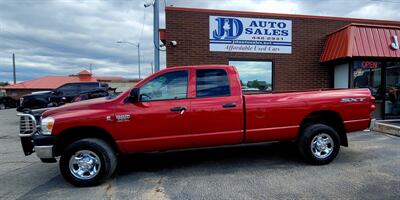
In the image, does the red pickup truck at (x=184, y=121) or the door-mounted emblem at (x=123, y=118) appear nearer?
the red pickup truck at (x=184, y=121)

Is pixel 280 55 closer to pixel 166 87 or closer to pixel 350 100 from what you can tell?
pixel 350 100

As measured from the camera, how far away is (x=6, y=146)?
8.62 m

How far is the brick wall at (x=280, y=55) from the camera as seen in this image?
1052 centimetres

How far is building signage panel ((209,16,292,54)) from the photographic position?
10.7 meters

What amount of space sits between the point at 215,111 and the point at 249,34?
248 inches

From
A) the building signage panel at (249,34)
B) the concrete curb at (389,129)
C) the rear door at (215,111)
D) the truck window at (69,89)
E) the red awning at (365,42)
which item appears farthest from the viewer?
the truck window at (69,89)

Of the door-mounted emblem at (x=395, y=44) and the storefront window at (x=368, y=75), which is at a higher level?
the door-mounted emblem at (x=395, y=44)

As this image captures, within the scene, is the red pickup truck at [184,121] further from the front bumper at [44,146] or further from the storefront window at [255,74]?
the storefront window at [255,74]

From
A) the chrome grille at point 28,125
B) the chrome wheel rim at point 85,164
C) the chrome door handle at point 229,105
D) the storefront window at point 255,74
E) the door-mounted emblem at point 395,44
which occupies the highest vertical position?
the door-mounted emblem at point 395,44

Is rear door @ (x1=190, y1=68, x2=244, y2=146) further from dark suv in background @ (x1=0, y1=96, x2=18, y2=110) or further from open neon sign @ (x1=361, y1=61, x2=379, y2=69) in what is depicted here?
dark suv in background @ (x1=0, y1=96, x2=18, y2=110)

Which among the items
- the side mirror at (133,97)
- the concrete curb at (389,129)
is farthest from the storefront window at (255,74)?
the side mirror at (133,97)

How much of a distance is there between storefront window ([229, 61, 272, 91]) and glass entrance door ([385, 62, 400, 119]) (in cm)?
411

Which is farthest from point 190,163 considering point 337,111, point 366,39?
point 366,39

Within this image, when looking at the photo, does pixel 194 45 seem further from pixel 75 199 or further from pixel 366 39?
pixel 75 199
